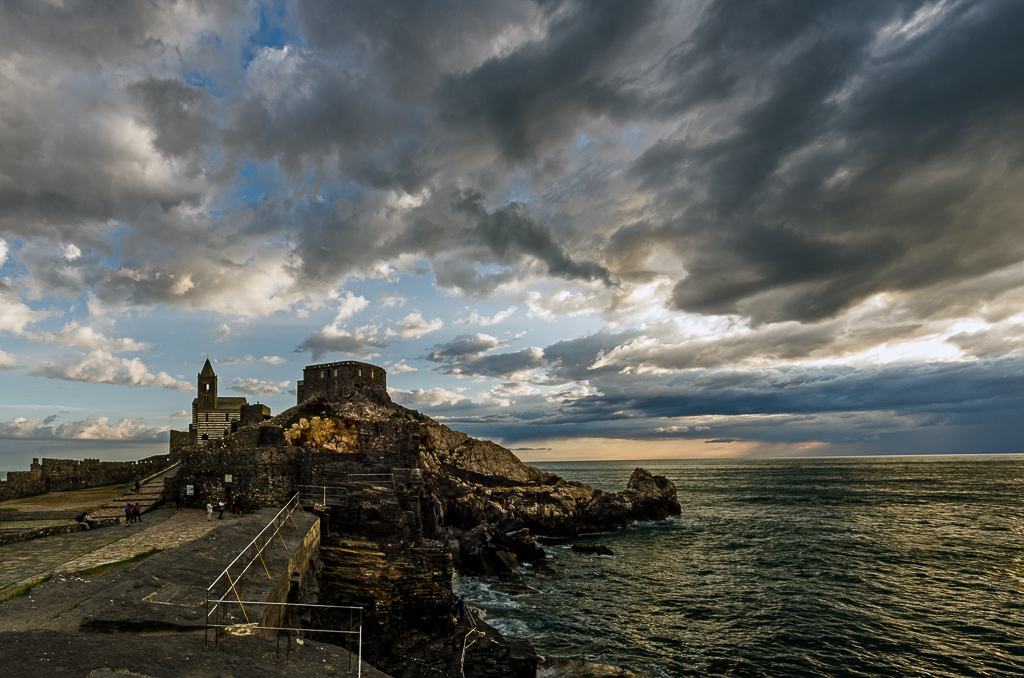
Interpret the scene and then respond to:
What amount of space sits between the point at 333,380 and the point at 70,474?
26.5 m

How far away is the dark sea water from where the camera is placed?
2094 centimetres

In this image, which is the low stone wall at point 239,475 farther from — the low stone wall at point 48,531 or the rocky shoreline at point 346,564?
the low stone wall at point 48,531

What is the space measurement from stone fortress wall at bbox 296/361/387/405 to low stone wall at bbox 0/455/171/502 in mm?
17342

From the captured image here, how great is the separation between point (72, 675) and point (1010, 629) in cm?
3599

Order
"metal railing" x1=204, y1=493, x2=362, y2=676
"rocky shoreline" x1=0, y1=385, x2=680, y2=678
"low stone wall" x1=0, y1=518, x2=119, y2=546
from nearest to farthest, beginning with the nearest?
"metal railing" x1=204, y1=493, x2=362, y2=676
"rocky shoreline" x1=0, y1=385, x2=680, y2=678
"low stone wall" x1=0, y1=518, x2=119, y2=546

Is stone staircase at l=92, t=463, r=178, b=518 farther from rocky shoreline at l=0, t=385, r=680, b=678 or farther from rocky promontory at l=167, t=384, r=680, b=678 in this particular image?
rocky promontory at l=167, t=384, r=680, b=678

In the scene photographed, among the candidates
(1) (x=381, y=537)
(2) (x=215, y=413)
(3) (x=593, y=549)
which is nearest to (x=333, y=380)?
(2) (x=215, y=413)

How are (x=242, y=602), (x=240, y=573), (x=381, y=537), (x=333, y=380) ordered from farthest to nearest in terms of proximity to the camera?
(x=333, y=380)
(x=381, y=537)
(x=240, y=573)
(x=242, y=602)

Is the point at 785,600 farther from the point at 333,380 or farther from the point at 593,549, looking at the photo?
the point at 333,380

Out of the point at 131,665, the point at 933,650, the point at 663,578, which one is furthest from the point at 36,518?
the point at 933,650

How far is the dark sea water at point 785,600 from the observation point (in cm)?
2094

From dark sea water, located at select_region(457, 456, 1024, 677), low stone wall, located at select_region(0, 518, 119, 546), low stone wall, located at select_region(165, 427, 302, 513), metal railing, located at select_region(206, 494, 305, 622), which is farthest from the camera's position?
low stone wall, located at select_region(165, 427, 302, 513)

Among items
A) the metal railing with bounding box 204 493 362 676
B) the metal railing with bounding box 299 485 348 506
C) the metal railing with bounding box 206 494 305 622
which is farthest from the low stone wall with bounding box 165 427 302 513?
the metal railing with bounding box 204 493 362 676

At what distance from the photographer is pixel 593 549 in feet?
139
